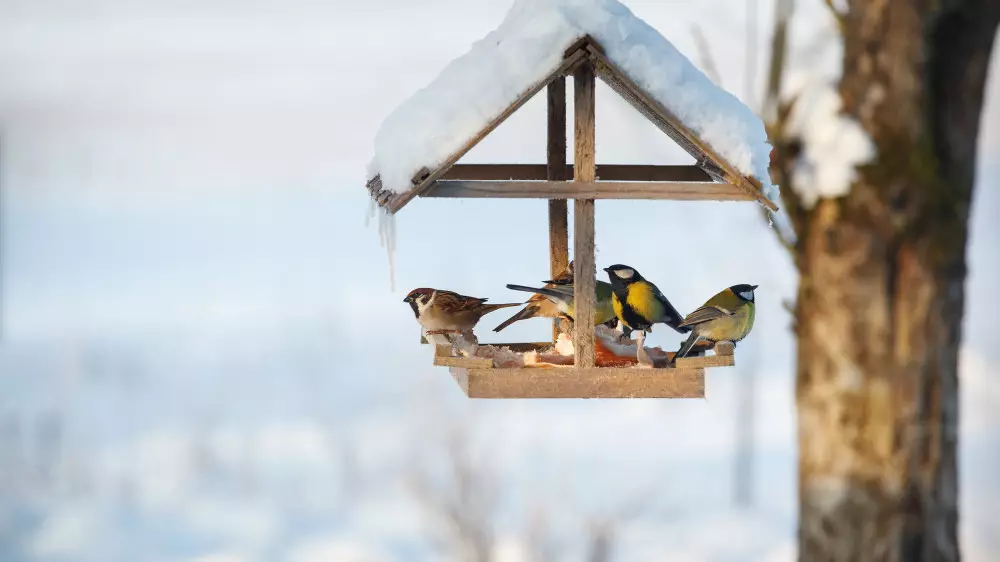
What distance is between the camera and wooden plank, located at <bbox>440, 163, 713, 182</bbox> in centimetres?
505

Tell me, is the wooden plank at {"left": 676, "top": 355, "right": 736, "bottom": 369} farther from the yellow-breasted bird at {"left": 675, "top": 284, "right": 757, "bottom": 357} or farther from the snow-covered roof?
the snow-covered roof

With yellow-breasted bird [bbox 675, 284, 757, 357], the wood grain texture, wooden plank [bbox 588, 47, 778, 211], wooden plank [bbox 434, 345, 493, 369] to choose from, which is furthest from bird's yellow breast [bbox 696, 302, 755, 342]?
wooden plank [bbox 434, 345, 493, 369]

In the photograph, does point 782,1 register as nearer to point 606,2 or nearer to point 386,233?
point 606,2

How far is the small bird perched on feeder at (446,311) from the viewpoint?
4582 mm

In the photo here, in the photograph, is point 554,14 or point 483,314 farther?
point 483,314

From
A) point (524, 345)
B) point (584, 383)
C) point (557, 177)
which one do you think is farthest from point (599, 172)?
point (584, 383)

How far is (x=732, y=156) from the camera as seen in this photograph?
158 inches

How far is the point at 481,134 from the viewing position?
3896 millimetres

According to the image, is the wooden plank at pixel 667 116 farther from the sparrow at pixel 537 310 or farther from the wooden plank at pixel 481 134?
the sparrow at pixel 537 310

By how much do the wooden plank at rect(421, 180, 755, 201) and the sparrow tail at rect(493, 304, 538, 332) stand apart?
2.39 ft

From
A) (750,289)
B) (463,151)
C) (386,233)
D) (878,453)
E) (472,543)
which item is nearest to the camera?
(878,453)

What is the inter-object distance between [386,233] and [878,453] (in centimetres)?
193

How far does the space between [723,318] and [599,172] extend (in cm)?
123

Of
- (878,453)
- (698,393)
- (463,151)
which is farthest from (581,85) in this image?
(878,453)
